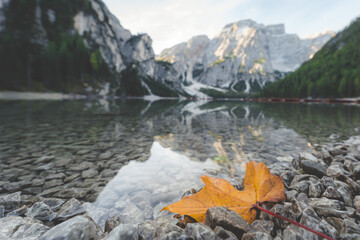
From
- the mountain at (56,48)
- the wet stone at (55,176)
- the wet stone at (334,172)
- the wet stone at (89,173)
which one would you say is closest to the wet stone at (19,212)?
the wet stone at (55,176)

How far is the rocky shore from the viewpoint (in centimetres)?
164

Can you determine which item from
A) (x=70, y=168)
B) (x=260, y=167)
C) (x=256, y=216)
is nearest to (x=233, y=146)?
(x=260, y=167)

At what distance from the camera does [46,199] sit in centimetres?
263

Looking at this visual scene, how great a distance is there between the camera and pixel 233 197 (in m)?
2.21

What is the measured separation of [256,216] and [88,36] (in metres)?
120

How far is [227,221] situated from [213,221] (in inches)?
5.9

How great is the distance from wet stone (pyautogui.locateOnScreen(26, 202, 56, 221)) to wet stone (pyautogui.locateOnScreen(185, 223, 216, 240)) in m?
1.96

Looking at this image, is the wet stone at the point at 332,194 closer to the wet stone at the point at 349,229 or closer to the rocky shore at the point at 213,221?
the rocky shore at the point at 213,221

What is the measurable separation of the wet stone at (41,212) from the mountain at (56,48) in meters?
67.0

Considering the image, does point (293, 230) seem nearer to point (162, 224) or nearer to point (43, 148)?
point (162, 224)

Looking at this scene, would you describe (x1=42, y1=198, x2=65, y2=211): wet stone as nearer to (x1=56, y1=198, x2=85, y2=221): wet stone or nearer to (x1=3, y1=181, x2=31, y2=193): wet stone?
(x1=56, y1=198, x2=85, y2=221): wet stone

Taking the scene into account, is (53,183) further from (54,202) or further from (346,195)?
(346,195)

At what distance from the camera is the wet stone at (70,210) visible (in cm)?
232

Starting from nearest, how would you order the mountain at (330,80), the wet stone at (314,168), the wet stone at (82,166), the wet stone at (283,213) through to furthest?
the wet stone at (283,213) < the wet stone at (314,168) < the wet stone at (82,166) < the mountain at (330,80)
